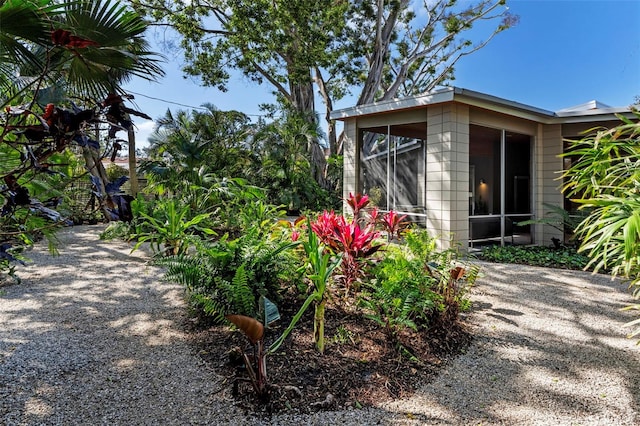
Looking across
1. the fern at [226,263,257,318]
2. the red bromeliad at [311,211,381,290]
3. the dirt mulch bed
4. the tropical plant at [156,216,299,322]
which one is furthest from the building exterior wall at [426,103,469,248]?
the fern at [226,263,257,318]

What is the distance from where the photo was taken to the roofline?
597 centimetres

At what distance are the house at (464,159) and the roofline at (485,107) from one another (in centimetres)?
2

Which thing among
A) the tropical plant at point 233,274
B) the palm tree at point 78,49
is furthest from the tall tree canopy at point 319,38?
the tropical plant at point 233,274

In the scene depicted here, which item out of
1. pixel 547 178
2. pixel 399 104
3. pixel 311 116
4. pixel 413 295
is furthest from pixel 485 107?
pixel 311 116

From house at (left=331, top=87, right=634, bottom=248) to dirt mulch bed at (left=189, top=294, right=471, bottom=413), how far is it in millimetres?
3818

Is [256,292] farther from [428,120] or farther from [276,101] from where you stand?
[276,101]

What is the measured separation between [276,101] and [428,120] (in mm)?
11408

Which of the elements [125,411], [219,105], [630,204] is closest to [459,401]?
[630,204]

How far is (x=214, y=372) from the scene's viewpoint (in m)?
2.38

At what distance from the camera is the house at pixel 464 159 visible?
6.33 m

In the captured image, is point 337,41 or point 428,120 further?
point 337,41

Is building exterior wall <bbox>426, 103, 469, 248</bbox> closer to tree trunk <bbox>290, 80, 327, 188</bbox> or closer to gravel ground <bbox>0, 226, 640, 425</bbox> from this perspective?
gravel ground <bbox>0, 226, 640, 425</bbox>

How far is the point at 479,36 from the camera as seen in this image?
17.3 meters

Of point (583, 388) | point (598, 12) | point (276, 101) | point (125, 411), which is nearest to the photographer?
point (125, 411)
